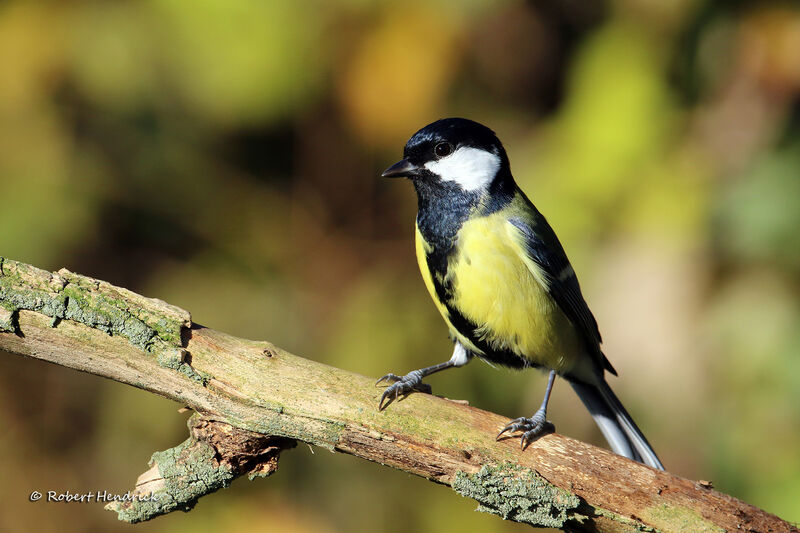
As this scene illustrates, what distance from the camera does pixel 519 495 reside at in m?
1.84

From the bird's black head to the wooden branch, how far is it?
0.85 meters

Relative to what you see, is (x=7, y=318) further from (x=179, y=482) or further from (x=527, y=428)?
(x=527, y=428)

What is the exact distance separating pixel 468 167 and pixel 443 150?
10 cm

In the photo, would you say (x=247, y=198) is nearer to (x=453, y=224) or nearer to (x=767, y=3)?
(x=453, y=224)

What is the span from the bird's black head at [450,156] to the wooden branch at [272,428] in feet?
2.78

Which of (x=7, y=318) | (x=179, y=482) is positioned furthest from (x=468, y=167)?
(x=7, y=318)

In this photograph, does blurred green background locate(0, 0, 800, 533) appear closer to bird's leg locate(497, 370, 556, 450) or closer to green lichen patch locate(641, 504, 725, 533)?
bird's leg locate(497, 370, 556, 450)

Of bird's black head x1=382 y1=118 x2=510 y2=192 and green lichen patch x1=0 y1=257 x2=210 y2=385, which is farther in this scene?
bird's black head x1=382 y1=118 x2=510 y2=192

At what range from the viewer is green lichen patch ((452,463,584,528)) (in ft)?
5.95


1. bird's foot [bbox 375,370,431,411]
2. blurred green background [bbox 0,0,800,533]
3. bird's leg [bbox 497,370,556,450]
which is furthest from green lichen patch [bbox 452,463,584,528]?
blurred green background [bbox 0,0,800,533]

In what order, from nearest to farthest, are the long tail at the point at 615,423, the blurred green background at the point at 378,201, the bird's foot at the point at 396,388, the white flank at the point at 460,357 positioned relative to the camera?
the bird's foot at the point at 396,388
the long tail at the point at 615,423
the white flank at the point at 460,357
the blurred green background at the point at 378,201

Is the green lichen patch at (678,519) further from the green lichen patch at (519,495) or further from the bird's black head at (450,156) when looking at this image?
the bird's black head at (450,156)

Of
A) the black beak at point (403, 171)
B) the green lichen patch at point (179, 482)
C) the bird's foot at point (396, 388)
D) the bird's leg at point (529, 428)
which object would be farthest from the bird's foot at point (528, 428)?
the black beak at point (403, 171)

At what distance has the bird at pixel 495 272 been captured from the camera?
230cm
